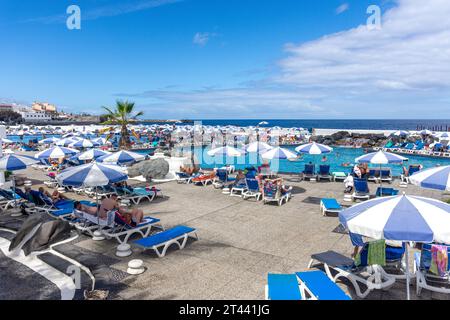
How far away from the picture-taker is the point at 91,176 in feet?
23.8

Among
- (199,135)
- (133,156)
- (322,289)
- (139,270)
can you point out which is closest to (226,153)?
(133,156)

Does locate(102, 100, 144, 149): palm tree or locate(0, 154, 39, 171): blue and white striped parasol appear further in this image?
locate(102, 100, 144, 149): palm tree

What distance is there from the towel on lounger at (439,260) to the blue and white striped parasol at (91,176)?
631 centimetres

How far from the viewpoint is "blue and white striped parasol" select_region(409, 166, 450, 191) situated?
19.8 feet

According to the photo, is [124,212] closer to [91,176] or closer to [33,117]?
[91,176]

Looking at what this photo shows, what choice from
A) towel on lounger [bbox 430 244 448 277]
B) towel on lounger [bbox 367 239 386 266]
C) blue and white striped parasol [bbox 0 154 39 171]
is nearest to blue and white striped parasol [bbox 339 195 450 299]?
towel on lounger [bbox 367 239 386 266]

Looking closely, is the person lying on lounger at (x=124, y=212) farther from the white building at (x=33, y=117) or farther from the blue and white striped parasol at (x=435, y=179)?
the white building at (x=33, y=117)

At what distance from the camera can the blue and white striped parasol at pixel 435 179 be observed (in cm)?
604

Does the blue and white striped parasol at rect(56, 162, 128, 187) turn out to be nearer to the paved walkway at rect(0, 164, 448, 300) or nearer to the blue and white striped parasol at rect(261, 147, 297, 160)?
the paved walkway at rect(0, 164, 448, 300)

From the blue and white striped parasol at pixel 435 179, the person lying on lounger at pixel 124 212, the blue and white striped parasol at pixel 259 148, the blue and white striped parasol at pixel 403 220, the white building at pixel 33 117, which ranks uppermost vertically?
the white building at pixel 33 117

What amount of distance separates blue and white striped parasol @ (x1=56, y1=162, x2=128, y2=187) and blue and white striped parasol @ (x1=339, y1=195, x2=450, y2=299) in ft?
17.1

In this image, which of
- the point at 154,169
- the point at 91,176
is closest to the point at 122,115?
the point at 154,169

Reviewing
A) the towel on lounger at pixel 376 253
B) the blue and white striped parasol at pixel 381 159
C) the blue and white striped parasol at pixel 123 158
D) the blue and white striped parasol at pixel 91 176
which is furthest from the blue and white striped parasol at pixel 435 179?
the blue and white striped parasol at pixel 123 158

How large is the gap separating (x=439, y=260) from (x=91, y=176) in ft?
22.3
